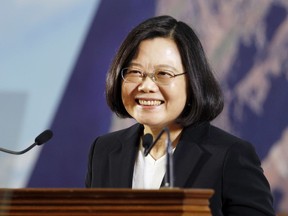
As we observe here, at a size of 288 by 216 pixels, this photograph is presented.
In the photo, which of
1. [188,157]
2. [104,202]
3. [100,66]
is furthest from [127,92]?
[100,66]

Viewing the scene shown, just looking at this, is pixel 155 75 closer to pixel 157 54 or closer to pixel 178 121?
pixel 157 54

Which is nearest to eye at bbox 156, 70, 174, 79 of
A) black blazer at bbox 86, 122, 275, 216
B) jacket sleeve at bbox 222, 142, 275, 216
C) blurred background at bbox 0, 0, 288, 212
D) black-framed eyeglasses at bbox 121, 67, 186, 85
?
black-framed eyeglasses at bbox 121, 67, 186, 85

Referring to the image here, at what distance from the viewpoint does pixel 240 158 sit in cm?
212

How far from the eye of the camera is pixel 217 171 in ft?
6.89

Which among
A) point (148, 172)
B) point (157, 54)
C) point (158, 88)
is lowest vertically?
point (148, 172)

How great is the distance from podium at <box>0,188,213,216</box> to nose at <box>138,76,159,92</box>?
2.23 feet

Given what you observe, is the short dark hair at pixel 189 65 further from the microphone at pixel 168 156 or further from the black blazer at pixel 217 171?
the microphone at pixel 168 156

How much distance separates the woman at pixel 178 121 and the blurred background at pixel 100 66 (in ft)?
3.98

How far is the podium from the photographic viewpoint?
154 centimetres

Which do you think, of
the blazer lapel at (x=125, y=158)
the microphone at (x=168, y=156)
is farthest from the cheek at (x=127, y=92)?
the microphone at (x=168, y=156)

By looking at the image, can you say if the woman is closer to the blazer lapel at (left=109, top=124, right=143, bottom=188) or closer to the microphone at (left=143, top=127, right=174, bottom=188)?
the blazer lapel at (left=109, top=124, right=143, bottom=188)

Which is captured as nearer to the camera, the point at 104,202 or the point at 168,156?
the point at 104,202

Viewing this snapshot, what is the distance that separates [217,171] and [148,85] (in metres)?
0.35

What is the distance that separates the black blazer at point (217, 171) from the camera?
81.5 inches
